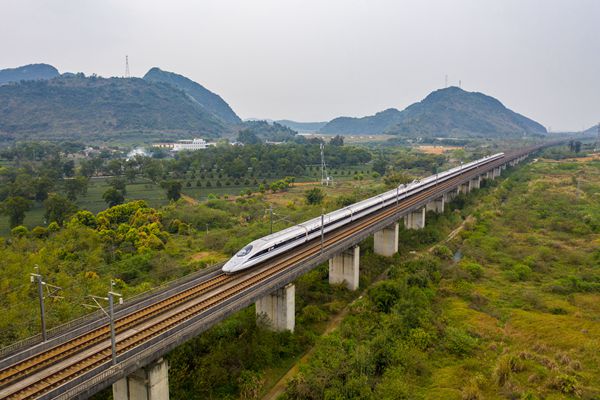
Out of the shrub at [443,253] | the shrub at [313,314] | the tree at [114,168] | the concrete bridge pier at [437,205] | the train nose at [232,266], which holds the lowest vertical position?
the shrub at [313,314]

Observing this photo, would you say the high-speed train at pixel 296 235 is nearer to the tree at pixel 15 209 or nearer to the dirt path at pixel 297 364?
the dirt path at pixel 297 364

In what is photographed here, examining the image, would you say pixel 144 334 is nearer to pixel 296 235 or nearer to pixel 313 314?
pixel 313 314

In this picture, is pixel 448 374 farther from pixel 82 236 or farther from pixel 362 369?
pixel 82 236

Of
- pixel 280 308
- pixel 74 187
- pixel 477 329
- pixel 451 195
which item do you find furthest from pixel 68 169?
pixel 477 329

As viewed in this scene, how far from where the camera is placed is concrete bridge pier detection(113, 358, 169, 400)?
2320cm

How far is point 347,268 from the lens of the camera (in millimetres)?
45375

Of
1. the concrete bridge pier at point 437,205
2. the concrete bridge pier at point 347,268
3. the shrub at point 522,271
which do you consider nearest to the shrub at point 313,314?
the concrete bridge pier at point 347,268

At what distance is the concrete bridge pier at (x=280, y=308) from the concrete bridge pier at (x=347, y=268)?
11465 millimetres

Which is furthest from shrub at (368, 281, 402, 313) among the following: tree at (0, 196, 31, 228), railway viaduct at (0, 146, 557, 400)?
tree at (0, 196, 31, 228)

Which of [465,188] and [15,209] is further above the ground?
[15,209]

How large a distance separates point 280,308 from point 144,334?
12.7m

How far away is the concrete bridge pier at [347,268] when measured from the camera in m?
44.8

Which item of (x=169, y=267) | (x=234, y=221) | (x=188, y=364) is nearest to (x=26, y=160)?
(x=234, y=221)

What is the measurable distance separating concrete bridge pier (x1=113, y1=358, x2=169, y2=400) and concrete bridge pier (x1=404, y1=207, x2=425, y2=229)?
Answer: 52.7 metres
